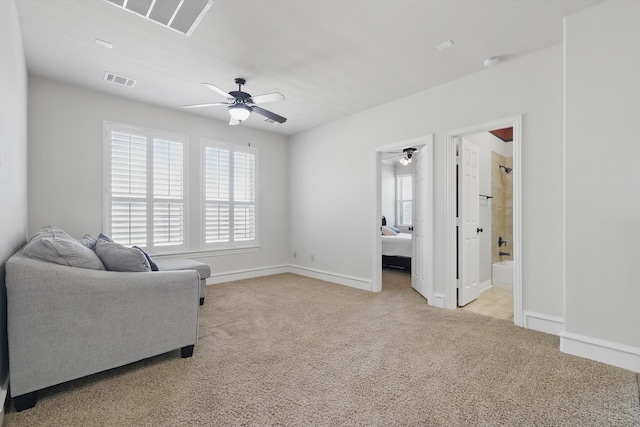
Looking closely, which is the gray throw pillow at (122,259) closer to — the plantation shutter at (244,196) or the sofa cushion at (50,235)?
the sofa cushion at (50,235)

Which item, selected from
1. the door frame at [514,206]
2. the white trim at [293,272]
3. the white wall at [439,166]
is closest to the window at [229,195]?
the white trim at [293,272]

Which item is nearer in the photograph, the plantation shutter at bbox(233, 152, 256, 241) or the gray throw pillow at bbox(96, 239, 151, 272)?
the gray throw pillow at bbox(96, 239, 151, 272)

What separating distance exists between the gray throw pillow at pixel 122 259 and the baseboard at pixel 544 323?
11.6ft

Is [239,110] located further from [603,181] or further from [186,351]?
[603,181]

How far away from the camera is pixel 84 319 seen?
74.5 inches

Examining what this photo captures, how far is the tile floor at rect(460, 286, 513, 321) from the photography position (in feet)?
11.5

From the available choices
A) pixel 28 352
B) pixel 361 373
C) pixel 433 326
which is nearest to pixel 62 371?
pixel 28 352

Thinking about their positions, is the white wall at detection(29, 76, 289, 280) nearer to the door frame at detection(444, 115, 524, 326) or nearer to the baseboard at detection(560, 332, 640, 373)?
the door frame at detection(444, 115, 524, 326)

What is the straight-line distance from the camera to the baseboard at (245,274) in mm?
5016

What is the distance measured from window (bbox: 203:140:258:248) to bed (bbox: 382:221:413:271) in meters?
2.72

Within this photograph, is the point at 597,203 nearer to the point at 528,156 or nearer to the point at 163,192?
the point at 528,156

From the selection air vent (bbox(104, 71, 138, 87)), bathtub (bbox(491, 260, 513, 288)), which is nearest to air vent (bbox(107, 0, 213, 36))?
air vent (bbox(104, 71, 138, 87))

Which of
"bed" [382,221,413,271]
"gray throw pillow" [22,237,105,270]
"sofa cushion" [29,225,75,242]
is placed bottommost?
"bed" [382,221,413,271]

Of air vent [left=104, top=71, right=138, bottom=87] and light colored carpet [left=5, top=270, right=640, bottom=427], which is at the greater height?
air vent [left=104, top=71, right=138, bottom=87]
